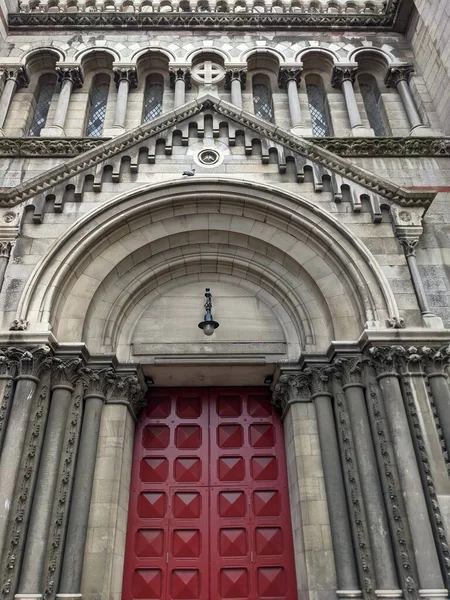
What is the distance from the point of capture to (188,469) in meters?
9.30

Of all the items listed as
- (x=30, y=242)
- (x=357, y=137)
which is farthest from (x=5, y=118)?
(x=357, y=137)

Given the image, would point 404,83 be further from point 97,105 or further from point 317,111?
point 97,105

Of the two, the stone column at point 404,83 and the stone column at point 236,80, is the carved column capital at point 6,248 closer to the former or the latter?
the stone column at point 236,80

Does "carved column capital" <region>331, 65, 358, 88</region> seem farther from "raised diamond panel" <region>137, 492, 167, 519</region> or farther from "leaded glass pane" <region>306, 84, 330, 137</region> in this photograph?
"raised diamond panel" <region>137, 492, 167, 519</region>

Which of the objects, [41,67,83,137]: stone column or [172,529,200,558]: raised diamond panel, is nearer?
[172,529,200,558]: raised diamond panel

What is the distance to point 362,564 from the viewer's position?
7.18m

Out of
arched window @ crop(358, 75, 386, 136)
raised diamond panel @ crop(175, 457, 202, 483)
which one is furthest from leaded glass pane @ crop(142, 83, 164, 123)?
raised diamond panel @ crop(175, 457, 202, 483)

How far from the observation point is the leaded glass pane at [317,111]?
44.1 ft

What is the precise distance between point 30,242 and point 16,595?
19.1ft

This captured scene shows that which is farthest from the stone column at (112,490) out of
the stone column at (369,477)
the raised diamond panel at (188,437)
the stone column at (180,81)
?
the stone column at (180,81)

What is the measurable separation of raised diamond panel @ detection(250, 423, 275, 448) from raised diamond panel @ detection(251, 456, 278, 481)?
25 cm

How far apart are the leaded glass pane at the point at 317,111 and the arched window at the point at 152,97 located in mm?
4327

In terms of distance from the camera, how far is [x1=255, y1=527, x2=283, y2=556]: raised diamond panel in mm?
8602

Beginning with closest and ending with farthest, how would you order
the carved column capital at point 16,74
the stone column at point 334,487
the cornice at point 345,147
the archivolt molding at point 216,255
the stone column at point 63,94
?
the stone column at point 334,487 < the archivolt molding at point 216,255 < the cornice at point 345,147 < the stone column at point 63,94 < the carved column capital at point 16,74
